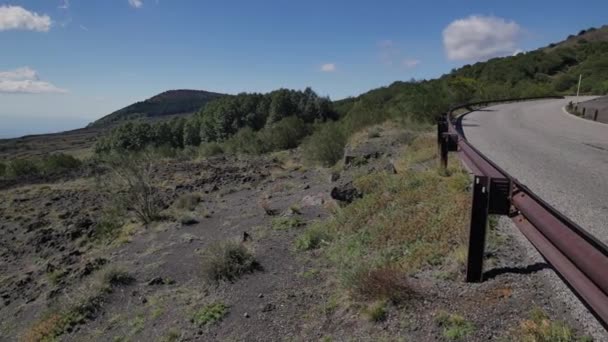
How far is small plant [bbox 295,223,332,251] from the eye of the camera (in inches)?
328

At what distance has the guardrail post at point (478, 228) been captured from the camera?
3715mm

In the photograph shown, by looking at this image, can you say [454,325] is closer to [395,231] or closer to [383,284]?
[383,284]

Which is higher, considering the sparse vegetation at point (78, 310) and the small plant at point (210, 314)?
the small plant at point (210, 314)

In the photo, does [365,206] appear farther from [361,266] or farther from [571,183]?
[571,183]

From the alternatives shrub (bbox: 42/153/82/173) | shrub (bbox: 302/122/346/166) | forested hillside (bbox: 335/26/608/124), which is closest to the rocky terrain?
shrub (bbox: 302/122/346/166)

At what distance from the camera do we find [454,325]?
3.80 meters

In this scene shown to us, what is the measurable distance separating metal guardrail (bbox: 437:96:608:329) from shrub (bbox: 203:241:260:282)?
16.1 feet

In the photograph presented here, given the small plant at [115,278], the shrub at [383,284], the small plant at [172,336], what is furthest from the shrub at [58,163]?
the shrub at [383,284]

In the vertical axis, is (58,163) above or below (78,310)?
below

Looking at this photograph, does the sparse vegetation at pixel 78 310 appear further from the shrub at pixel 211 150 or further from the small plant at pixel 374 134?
the shrub at pixel 211 150

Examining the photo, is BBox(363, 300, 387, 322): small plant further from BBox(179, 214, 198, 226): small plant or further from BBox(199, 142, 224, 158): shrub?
BBox(199, 142, 224, 158): shrub

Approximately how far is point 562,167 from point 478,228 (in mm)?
6232

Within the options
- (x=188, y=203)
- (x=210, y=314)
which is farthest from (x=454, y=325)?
(x=188, y=203)

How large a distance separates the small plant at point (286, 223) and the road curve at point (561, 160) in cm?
520
